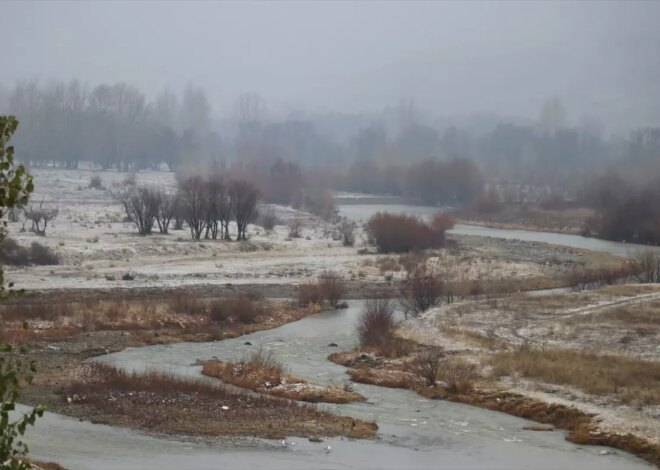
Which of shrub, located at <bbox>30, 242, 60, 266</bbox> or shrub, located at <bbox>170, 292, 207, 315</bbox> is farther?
shrub, located at <bbox>30, 242, 60, 266</bbox>

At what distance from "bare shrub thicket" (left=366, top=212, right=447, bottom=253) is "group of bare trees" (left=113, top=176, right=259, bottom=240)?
1075 centimetres

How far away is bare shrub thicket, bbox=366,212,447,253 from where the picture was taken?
66.6m

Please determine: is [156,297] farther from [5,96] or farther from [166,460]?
[5,96]

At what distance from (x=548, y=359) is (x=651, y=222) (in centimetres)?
5898

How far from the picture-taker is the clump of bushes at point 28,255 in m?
47.2

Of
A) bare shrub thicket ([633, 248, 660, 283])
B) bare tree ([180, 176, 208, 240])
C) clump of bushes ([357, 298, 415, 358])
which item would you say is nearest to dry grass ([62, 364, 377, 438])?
clump of bushes ([357, 298, 415, 358])

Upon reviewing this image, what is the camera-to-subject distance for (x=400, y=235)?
66750mm

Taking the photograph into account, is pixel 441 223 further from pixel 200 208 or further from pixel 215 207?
pixel 200 208

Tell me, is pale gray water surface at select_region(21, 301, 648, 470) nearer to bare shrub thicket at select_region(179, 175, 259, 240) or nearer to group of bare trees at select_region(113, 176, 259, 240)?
group of bare trees at select_region(113, 176, 259, 240)

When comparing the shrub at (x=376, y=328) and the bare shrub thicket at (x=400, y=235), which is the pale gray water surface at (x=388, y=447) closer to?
the shrub at (x=376, y=328)

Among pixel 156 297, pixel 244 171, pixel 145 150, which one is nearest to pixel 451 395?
pixel 156 297

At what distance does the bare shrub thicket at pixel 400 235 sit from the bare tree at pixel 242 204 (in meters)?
10.3

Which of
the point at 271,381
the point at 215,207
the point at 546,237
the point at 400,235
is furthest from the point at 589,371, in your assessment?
the point at 546,237

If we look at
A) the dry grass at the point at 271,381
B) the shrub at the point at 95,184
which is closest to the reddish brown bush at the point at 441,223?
the dry grass at the point at 271,381
